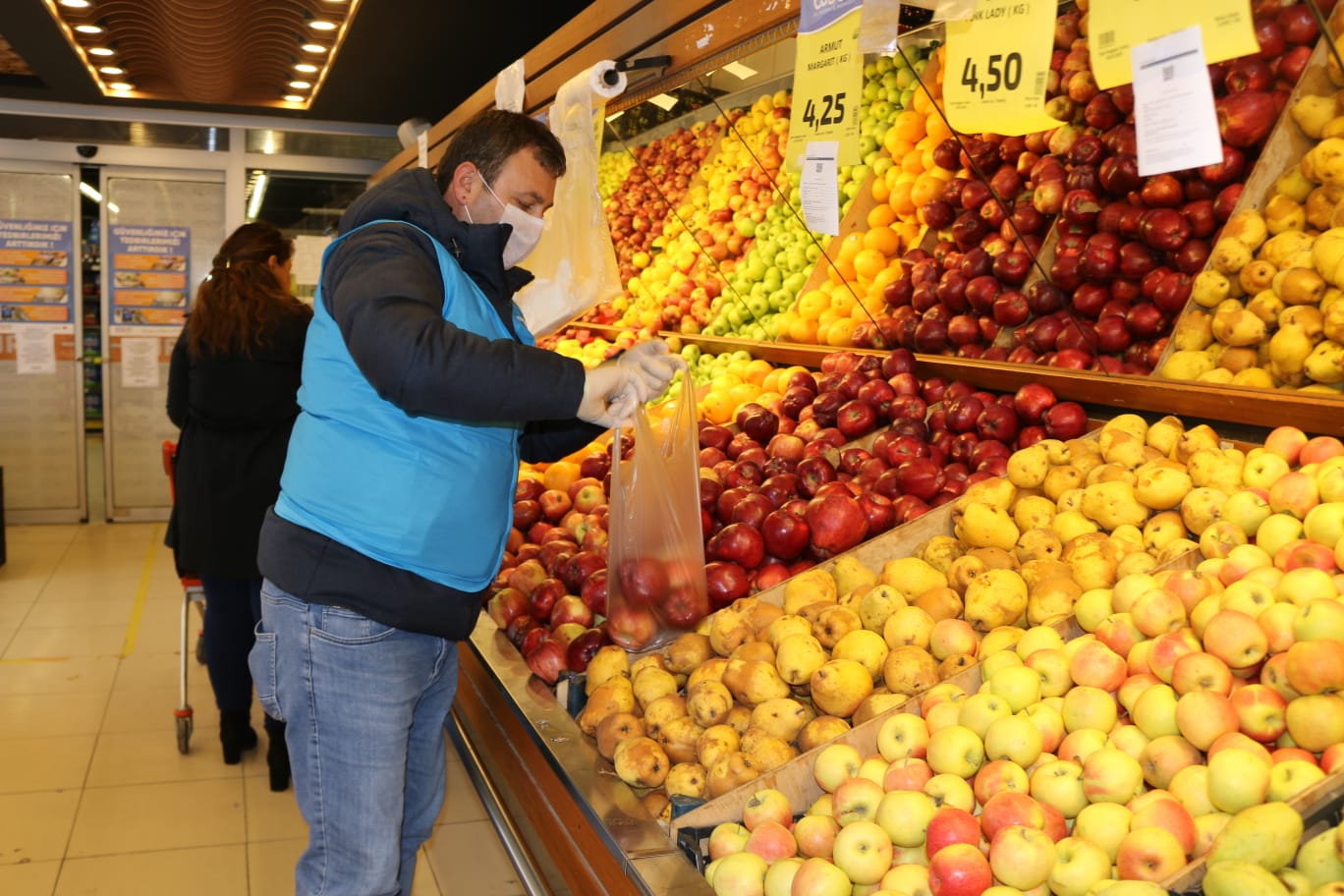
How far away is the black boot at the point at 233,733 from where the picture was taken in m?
4.01

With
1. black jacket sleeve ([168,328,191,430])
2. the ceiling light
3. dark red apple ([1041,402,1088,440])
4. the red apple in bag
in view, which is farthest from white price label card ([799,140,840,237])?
the ceiling light

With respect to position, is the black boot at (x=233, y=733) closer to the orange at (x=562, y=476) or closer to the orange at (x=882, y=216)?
the orange at (x=562, y=476)

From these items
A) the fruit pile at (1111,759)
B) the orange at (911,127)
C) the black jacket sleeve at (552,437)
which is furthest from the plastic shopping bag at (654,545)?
the orange at (911,127)

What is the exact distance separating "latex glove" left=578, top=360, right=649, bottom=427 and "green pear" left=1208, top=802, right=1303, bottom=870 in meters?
1.01

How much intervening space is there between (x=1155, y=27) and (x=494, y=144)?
111 centimetres

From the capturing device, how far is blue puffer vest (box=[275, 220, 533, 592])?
1.84 metres

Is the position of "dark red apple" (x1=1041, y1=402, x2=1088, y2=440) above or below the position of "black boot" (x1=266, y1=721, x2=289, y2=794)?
above

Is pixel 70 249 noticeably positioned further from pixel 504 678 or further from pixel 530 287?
pixel 504 678

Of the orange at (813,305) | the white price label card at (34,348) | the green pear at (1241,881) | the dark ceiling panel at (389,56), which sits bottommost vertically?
the green pear at (1241,881)

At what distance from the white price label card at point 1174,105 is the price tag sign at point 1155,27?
1cm

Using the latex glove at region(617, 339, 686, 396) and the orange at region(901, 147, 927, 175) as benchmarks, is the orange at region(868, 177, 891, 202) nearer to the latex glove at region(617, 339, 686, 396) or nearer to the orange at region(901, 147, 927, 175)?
the orange at region(901, 147, 927, 175)

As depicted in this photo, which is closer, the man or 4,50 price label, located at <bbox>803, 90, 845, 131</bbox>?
the man

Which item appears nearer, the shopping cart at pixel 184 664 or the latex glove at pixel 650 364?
the latex glove at pixel 650 364

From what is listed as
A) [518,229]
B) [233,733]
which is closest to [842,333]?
[518,229]
